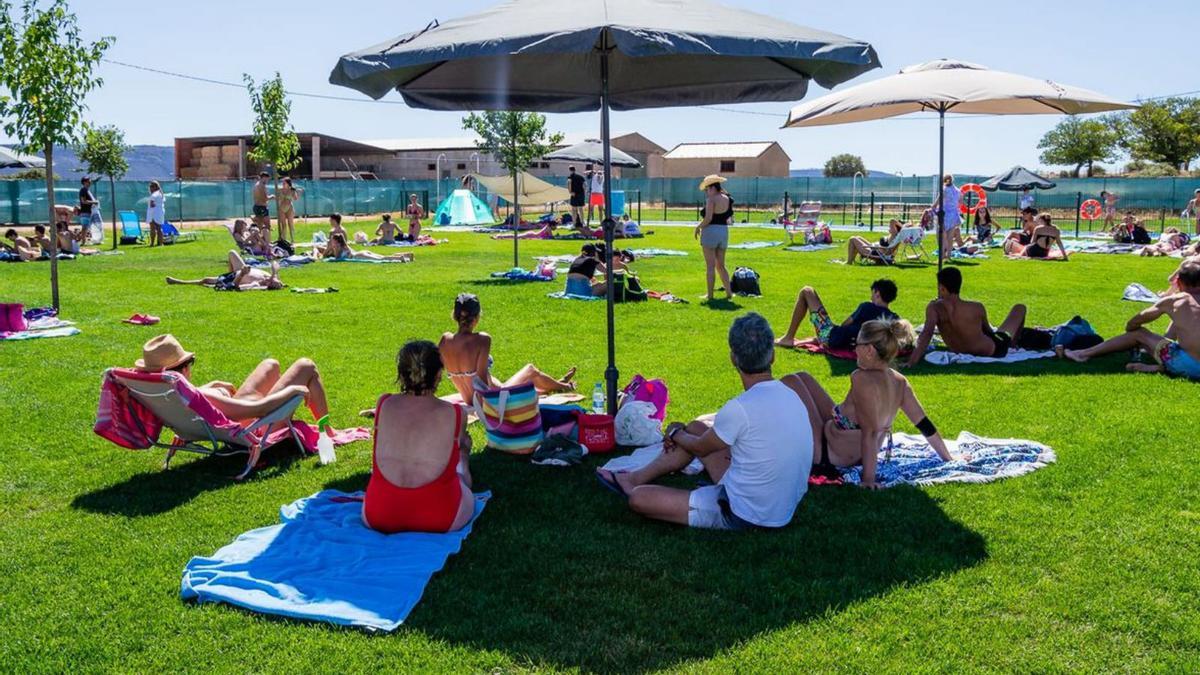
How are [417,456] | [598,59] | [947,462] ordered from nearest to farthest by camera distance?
[417,456], [947,462], [598,59]

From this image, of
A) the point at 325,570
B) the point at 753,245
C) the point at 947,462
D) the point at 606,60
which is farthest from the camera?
the point at 753,245

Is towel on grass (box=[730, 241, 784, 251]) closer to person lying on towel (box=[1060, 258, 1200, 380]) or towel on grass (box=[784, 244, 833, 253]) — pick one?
towel on grass (box=[784, 244, 833, 253])

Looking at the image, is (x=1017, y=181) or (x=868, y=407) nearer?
(x=868, y=407)

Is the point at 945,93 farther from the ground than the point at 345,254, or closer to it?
farther from the ground

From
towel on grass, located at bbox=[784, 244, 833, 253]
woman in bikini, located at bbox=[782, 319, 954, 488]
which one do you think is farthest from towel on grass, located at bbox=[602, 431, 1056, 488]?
towel on grass, located at bbox=[784, 244, 833, 253]

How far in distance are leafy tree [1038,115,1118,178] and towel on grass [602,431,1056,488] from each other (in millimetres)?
69188

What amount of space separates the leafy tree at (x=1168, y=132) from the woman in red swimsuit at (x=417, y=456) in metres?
65.2

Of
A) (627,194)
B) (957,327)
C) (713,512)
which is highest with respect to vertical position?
(627,194)

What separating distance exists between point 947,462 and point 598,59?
12.7 ft

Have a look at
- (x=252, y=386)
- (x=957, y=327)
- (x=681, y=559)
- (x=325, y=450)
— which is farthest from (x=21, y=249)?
(x=681, y=559)

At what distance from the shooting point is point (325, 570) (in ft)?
15.1

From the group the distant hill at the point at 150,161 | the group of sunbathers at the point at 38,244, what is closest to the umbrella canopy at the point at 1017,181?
the group of sunbathers at the point at 38,244

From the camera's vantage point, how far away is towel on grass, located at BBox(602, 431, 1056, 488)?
5.93 meters

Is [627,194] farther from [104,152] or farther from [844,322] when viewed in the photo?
[844,322]
